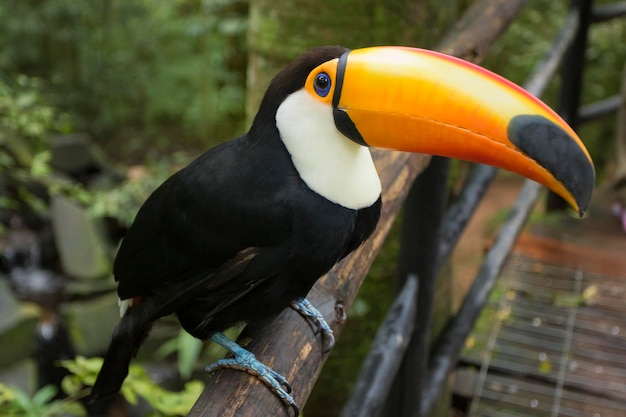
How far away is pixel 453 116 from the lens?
3.49 feet

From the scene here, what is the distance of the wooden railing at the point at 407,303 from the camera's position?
1.11m

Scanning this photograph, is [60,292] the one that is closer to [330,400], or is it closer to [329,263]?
[330,400]

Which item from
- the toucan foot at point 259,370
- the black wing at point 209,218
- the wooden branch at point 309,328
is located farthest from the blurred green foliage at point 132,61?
the toucan foot at point 259,370

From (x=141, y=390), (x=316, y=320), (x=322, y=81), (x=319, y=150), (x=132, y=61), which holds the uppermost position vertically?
(x=322, y=81)

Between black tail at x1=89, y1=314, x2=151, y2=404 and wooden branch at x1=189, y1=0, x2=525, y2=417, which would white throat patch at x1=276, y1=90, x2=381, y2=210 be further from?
black tail at x1=89, y1=314, x2=151, y2=404

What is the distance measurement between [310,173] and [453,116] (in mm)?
253

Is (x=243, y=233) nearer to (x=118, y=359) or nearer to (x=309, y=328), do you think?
(x=309, y=328)

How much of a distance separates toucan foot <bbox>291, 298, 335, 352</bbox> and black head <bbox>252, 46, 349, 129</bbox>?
33 cm

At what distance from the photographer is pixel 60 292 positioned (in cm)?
464

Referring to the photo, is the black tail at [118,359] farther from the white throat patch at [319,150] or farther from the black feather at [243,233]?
the white throat patch at [319,150]

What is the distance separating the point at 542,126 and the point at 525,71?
4.36 metres

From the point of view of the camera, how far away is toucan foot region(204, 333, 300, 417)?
1065mm

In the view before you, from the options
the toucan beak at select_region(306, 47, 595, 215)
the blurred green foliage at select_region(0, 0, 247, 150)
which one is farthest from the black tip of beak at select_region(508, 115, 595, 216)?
the blurred green foliage at select_region(0, 0, 247, 150)

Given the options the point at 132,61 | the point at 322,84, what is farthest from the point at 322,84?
the point at 132,61
